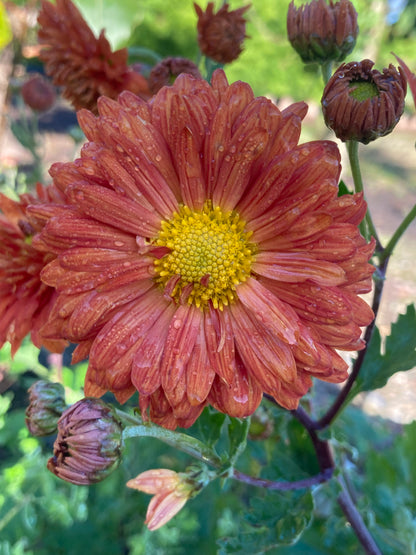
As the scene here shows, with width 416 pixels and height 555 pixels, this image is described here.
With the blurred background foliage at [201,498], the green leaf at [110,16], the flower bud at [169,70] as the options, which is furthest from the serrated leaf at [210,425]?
the green leaf at [110,16]

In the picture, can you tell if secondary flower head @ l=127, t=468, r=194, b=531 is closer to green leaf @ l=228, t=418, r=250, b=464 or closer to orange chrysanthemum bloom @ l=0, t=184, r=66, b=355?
green leaf @ l=228, t=418, r=250, b=464

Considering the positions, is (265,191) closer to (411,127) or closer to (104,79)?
(104,79)

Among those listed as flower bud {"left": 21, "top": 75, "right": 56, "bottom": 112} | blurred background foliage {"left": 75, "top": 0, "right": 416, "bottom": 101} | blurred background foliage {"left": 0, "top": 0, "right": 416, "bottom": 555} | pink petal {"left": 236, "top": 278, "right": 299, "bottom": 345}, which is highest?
blurred background foliage {"left": 75, "top": 0, "right": 416, "bottom": 101}

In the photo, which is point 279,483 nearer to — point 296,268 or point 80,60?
point 296,268

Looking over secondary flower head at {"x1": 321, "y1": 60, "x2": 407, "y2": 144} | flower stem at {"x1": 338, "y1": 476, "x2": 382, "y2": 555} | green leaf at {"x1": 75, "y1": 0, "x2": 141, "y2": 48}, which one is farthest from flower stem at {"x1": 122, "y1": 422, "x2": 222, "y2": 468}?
green leaf at {"x1": 75, "y1": 0, "x2": 141, "y2": 48}

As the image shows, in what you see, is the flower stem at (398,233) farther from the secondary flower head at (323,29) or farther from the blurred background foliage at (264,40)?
the blurred background foliage at (264,40)

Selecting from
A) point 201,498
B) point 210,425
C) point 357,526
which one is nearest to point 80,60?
point 210,425
